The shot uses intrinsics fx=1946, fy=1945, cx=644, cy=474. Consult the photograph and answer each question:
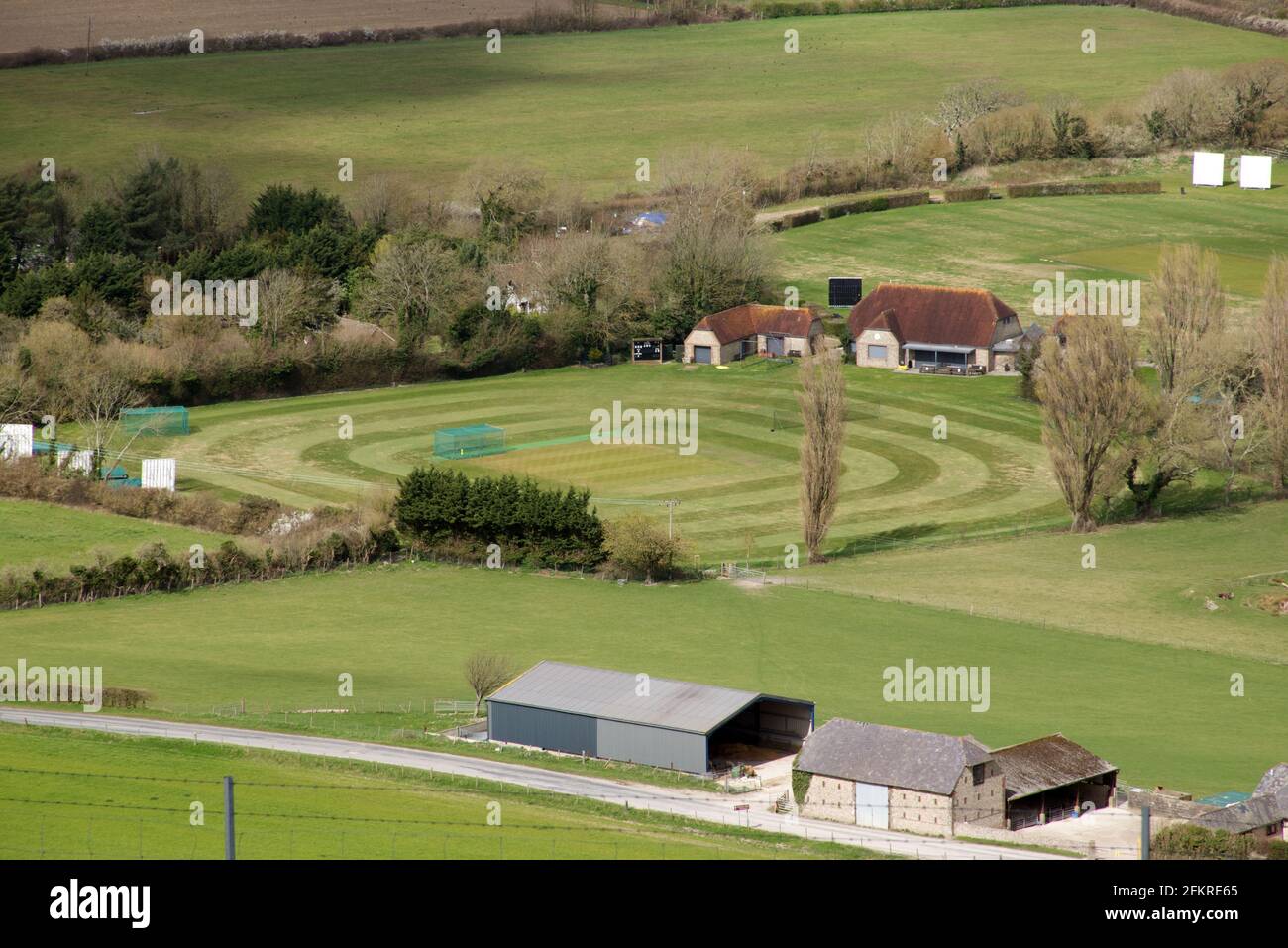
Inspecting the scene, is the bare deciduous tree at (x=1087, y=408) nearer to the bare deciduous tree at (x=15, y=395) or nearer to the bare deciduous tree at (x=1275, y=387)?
the bare deciduous tree at (x=1275, y=387)

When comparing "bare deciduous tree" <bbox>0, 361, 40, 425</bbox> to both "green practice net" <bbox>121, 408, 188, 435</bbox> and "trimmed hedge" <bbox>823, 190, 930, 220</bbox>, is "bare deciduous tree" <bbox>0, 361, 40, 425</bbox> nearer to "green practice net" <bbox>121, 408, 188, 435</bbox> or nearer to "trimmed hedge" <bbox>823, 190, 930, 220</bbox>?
"green practice net" <bbox>121, 408, 188, 435</bbox>

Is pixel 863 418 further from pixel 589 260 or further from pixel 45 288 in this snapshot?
pixel 45 288

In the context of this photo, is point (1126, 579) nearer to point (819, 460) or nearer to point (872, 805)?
point (819, 460)

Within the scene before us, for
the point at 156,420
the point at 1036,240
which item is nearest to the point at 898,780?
the point at 156,420

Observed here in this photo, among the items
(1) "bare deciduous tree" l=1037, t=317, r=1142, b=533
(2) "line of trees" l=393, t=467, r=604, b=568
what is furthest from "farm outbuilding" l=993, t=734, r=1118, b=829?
(1) "bare deciduous tree" l=1037, t=317, r=1142, b=533

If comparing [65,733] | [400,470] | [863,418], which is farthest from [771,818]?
[863,418]

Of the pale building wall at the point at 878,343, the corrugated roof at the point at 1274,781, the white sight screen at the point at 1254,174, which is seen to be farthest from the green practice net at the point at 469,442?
the white sight screen at the point at 1254,174

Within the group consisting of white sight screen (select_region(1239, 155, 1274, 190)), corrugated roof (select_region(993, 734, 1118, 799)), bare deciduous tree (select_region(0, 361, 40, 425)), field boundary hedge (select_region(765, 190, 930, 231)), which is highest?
white sight screen (select_region(1239, 155, 1274, 190))
